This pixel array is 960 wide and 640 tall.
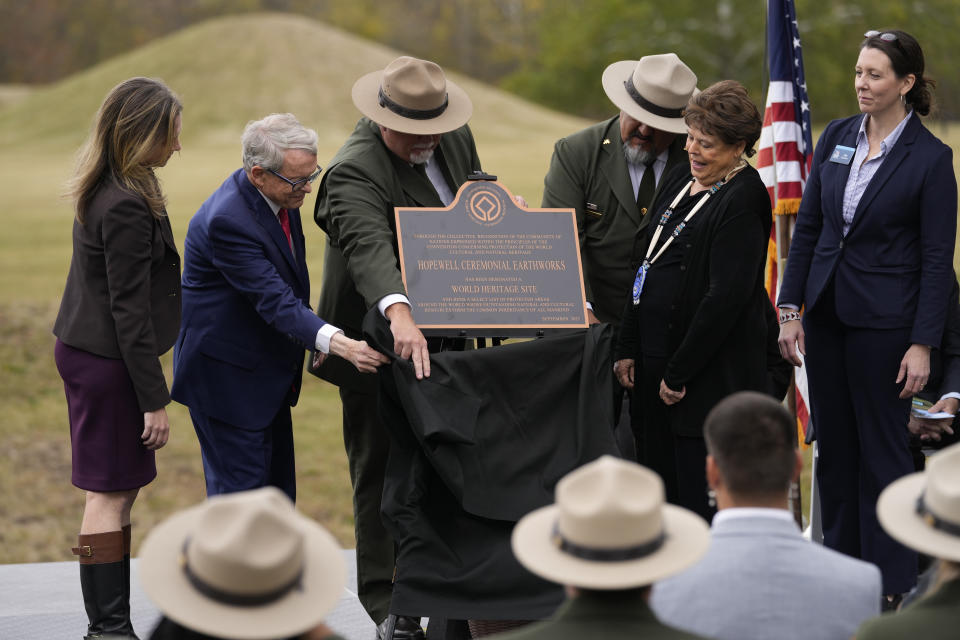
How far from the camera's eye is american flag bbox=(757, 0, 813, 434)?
20.1ft

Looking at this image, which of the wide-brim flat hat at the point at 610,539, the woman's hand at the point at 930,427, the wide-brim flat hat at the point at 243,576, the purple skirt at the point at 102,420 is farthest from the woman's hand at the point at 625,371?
the wide-brim flat hat at the point at 243,576

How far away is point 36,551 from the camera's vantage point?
27.2ft

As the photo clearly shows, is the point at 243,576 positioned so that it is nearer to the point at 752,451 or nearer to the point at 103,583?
the point at 752,451

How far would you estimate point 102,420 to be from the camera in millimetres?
4570

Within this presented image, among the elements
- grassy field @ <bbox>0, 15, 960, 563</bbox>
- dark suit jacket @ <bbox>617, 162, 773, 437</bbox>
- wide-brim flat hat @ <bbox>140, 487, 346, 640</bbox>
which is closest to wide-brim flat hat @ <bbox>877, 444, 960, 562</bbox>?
wide-brim flat hat @ <bbox>140, 487, 346, 640</bbox>

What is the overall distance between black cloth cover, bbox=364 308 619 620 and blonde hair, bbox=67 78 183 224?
0.98 metres

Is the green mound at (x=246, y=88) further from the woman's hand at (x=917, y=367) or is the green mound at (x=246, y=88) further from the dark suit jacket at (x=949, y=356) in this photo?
the woman's hand at (x=917, y=367)

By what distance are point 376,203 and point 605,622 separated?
108 inches

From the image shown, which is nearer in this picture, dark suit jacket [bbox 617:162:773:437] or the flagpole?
dark suit jacket [bbox 617:162:773:437]

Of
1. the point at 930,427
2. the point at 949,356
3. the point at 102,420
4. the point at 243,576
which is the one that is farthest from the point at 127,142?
the point at 930,427

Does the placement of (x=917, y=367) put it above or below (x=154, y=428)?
above

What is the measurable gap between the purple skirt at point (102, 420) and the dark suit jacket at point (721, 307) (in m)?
1.95

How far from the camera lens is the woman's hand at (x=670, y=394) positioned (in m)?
4.65

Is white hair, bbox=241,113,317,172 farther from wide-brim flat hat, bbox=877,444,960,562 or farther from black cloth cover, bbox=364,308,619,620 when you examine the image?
wide-brim flat hat, bbox=877,444,960,562
